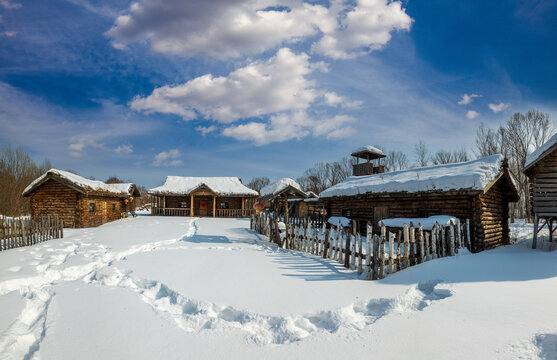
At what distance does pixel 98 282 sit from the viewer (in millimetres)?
6895

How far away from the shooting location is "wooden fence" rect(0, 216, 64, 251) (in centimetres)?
1134

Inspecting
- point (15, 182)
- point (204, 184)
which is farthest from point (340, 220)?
point (15, 182)

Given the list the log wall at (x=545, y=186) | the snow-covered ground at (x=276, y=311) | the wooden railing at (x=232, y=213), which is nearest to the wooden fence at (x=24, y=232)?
the snow-covered ground at (x=276, y=311)

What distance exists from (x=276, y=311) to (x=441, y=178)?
457 inches

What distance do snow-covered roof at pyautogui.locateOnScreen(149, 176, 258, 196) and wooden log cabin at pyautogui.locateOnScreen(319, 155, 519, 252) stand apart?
16912 mm

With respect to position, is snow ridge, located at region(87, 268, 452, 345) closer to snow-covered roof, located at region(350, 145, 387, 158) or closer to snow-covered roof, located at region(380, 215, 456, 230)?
snow-covered roof, located at region(380, 215, 456, 230)

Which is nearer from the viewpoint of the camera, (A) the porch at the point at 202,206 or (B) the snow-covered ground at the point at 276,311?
(B) the snow-covered ground at the point at 276,311

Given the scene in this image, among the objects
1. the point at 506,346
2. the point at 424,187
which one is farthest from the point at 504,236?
the point at 506,346

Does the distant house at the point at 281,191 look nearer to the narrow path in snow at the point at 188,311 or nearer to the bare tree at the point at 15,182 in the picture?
the narrow path in snow at the point at 188,311

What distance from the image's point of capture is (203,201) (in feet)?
111

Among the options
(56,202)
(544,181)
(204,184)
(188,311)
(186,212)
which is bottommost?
(186,212)

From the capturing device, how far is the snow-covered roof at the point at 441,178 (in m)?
12.3

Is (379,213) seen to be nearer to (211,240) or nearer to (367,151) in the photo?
(211,240)

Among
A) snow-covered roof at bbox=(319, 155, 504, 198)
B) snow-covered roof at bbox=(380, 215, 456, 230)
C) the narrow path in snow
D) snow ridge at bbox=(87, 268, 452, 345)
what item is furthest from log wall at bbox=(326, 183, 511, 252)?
snow ridge at bbox=(87, 268, 452, 345)
